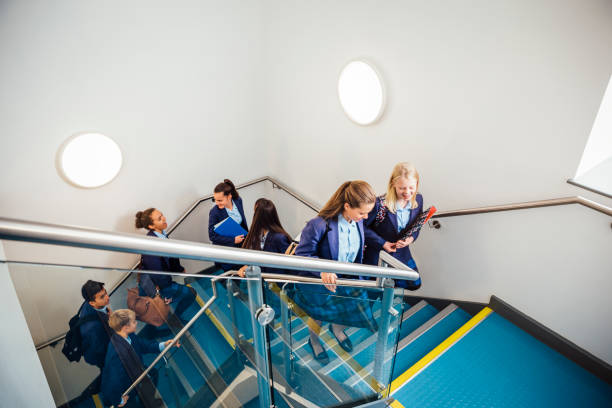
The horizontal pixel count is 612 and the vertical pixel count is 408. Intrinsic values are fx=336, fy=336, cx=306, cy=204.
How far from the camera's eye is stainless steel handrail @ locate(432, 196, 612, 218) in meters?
2.29

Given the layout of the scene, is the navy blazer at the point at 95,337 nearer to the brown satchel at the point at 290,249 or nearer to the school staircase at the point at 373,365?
the school staircase at the point at 373,365

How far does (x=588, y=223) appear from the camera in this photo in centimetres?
244

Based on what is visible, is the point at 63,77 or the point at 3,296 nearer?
the point at 3,296

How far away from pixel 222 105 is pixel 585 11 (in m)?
3.78

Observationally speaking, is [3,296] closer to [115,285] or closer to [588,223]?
[115,285]

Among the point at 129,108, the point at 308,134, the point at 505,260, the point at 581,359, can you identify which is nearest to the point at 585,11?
the point at 505,260

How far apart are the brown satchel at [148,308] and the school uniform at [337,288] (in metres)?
0.79

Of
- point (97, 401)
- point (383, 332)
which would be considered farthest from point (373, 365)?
point (97, 401)

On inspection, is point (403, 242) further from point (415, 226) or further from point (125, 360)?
point (125, 360)

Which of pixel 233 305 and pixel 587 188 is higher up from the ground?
pixel 587 188

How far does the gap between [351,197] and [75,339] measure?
5.77 feet

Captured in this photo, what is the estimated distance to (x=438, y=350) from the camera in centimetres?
278

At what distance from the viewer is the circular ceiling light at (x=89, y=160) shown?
135 inches

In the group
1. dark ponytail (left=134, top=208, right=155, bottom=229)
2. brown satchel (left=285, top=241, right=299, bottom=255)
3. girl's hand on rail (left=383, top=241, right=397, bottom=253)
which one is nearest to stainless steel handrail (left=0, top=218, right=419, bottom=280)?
brown satchel (left=285, top=241, right=299, bottom=255)
